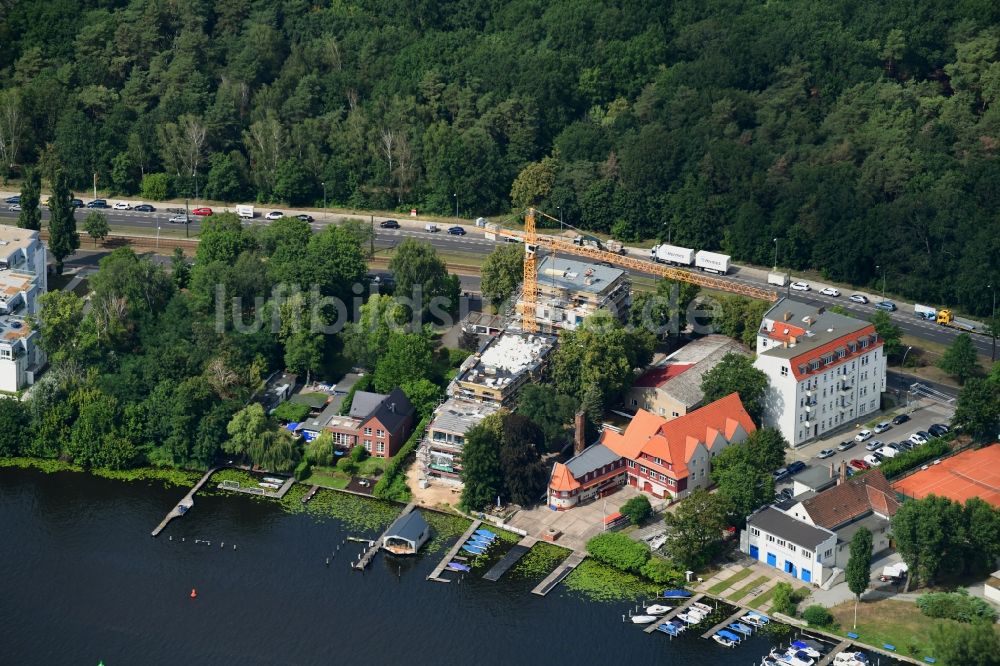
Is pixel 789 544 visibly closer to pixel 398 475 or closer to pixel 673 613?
pixel 673 613

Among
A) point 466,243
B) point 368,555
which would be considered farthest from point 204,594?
point 466,243

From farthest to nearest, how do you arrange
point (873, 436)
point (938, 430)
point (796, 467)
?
1. point (873, 436)
2. point (938, 430)
3. point (796, 467)

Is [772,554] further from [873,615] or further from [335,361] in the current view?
[335,361]

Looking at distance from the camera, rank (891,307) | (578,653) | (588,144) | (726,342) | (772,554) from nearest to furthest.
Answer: (578,653) < (772,554) < (726,342) < (891,307) < (588,144)

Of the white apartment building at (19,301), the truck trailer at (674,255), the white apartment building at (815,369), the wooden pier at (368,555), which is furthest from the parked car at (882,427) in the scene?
the white apartment building at (19,301)

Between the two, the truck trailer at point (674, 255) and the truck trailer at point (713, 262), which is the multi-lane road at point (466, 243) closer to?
the truck trailer at point (713, 262)

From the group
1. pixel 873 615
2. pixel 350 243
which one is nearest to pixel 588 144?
pixel 350 243
